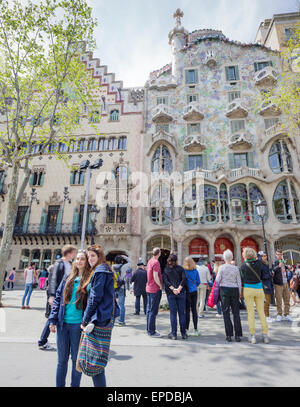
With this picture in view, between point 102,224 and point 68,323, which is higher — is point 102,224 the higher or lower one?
the higher one

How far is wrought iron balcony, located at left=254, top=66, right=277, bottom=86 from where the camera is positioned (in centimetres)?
2331

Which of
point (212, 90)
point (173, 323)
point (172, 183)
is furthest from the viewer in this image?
point (212, 90)

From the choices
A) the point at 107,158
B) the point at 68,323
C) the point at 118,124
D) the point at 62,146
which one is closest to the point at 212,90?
the point at 118,124

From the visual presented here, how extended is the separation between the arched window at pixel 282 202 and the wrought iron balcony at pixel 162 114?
12788 mm

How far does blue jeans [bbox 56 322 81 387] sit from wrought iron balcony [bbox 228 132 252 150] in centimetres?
2239

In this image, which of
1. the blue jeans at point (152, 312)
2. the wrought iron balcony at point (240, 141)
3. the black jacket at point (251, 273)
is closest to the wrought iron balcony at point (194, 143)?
the wrought iron balcony at point (240, 141)

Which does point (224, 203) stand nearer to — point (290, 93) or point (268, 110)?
point (290, 93)

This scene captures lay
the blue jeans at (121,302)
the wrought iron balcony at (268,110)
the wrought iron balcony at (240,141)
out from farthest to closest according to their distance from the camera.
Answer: the wrought iron balcony at (268,110)
the wrought iron balcony at (240,141)
the blue jeans at (121,302)

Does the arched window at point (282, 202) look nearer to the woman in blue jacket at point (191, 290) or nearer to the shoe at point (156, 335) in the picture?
the woman in blue jacket at point (191, 290)

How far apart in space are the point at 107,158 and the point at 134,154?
2904 millimetres

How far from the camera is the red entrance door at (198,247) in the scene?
20797 mm
